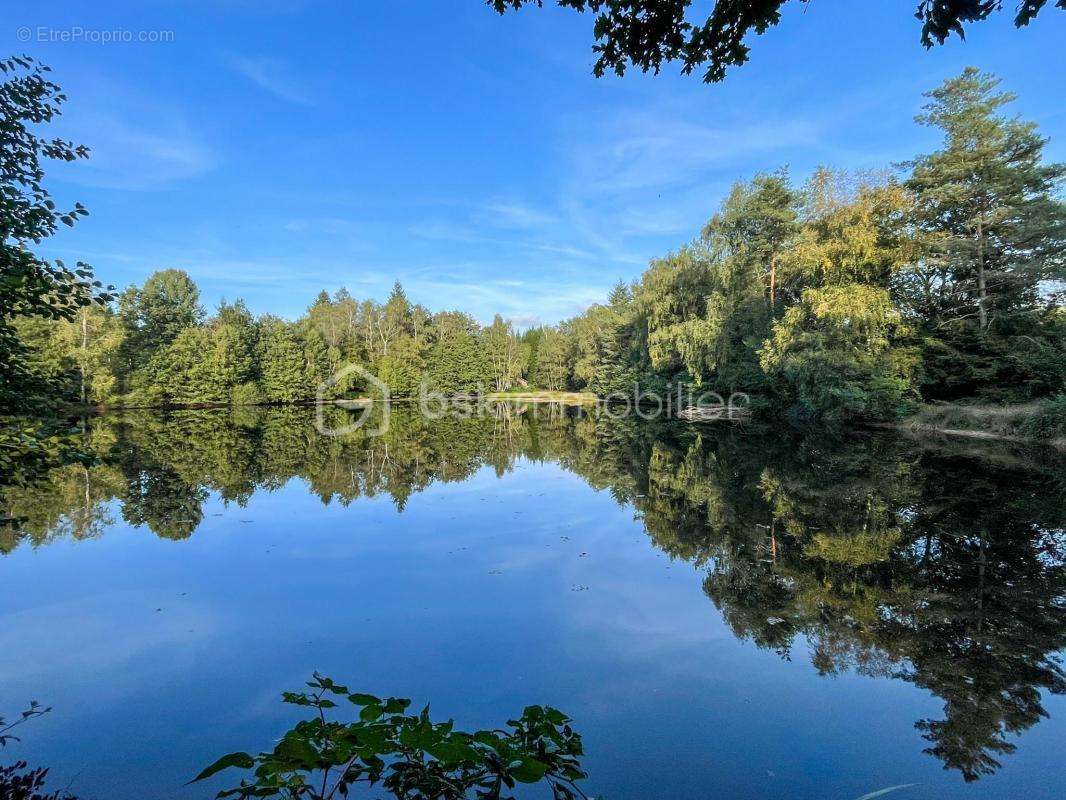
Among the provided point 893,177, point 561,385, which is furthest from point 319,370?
point 893,177

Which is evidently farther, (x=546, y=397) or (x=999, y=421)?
(x=546, y=397)

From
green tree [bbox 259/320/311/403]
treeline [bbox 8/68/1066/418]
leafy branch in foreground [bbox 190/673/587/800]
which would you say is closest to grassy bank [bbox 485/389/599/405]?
treeline [bbox 8/68/1066/418]

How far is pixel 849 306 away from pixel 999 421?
7269 millimetres

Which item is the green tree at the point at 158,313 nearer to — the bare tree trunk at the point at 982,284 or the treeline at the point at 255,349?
the treeline at the point at 255,349

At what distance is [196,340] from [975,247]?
2143 inches

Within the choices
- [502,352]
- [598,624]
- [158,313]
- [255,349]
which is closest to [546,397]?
[502,352]

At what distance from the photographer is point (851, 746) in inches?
142

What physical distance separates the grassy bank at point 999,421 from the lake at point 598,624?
8.62 m

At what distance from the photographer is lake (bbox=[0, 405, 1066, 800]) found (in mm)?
3543

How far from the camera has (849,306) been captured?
74.8ft

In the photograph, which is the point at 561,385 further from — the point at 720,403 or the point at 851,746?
the point at 851,746

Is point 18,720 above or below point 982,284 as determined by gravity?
below

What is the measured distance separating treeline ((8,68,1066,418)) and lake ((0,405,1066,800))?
34.9 ft

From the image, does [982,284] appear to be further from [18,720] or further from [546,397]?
[546,397]
